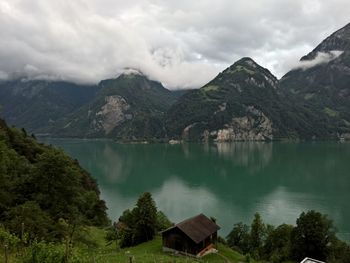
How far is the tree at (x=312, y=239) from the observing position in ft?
133

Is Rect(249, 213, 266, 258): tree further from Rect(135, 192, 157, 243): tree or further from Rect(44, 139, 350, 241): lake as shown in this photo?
Rect(135, 192, 157, 243): tree

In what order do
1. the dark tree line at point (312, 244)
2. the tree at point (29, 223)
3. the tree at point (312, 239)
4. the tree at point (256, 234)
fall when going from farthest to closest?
the tree at point (256, 234) → the tree at point (312, 239) → the dark tree line at point (312, 244) → the tree at point (29, 223)

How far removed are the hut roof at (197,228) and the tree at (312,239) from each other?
9.05 metres

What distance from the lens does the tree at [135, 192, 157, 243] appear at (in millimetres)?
42375

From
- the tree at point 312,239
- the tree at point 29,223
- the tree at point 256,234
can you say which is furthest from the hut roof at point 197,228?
the tree at point 29,223

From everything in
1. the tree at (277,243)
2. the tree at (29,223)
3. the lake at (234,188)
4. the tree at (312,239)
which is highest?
the tree at (29,223)

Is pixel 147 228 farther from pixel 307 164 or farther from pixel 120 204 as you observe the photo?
pixel 307 164

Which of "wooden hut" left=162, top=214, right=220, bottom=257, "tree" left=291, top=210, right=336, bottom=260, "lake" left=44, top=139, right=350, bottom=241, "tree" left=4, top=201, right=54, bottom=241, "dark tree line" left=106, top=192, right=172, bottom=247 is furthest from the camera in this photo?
"lake" left=44, top=139, right=350, bottom=241

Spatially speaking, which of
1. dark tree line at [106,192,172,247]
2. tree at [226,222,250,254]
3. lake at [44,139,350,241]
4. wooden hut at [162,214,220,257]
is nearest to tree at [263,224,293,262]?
tree at [226,222,250,254]

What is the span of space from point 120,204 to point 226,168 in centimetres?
7496

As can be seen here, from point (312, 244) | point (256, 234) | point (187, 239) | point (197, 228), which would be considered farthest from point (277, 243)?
point (187, 239)

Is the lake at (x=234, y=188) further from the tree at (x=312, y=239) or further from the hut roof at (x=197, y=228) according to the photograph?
the tree at (x=312, y=239)

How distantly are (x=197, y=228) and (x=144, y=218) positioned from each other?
19.5 ft

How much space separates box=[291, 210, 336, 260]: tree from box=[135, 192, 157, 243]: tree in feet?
51.2
